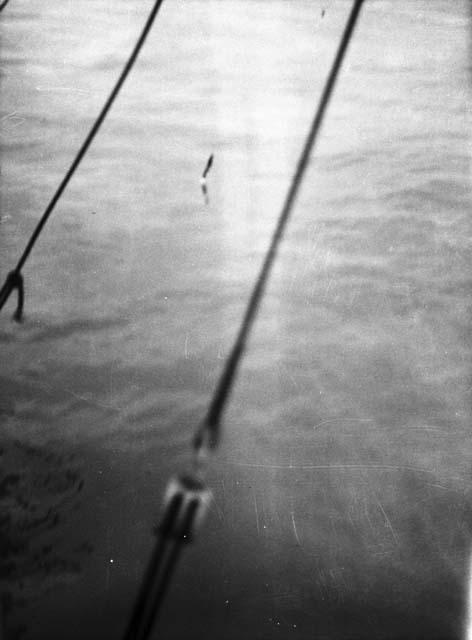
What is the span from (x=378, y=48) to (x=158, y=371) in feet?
7.23

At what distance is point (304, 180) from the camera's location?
2406 mm

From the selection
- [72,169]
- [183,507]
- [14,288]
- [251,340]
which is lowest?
[183,507]

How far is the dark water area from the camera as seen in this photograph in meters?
1.42

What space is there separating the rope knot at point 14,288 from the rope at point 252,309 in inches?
26.7

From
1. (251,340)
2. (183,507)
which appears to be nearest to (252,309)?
(251,340)

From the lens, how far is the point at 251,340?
1.90 metres

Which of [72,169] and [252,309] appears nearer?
[72,169]

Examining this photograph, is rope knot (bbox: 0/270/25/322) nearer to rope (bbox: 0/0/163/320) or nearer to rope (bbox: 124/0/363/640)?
rope (bbox: 0/0/163/320)

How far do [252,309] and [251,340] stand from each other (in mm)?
132

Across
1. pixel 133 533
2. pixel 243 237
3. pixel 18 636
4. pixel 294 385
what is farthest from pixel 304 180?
pixel 18 636

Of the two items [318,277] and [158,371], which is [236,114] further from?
[158,371]

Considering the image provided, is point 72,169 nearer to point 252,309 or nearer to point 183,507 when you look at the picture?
point 252,309

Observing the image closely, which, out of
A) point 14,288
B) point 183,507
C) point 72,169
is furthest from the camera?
point 14,288

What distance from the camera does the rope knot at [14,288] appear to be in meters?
1.91
